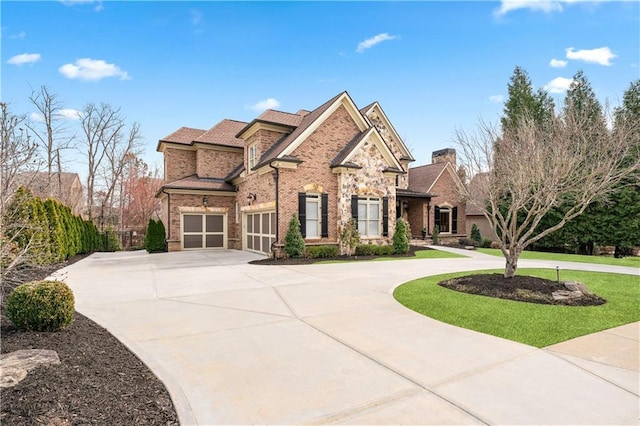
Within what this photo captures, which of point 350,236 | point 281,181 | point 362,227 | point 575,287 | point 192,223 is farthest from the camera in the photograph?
point 192,223

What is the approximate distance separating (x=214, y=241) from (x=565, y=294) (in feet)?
57.9

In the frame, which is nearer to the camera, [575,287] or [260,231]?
[575,287]

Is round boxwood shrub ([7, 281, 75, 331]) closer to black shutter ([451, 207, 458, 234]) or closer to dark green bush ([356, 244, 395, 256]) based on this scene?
dark green bush ([356, 244, 395, 256])

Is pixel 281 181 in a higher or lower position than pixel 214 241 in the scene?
higher

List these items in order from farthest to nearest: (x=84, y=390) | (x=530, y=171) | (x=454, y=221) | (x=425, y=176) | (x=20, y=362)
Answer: (x=425, y=176)
(x=454, y=221)
(x=530, y=171)
(x=20, y=362)
(x=84, y=390)

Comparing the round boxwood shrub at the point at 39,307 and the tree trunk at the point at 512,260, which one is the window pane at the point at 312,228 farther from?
the round boxwood shrub at the point at 39,307

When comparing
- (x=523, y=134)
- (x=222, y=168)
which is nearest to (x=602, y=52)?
(x=523, y=134)

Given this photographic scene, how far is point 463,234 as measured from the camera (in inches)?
1013

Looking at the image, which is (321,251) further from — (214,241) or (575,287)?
(575,287)

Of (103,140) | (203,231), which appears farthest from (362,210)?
(103,140)

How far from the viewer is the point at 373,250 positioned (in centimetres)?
1645

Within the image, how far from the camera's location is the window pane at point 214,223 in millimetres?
20297

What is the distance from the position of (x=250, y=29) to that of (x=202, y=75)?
4174 millimetres

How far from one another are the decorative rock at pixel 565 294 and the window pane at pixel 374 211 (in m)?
10.3
